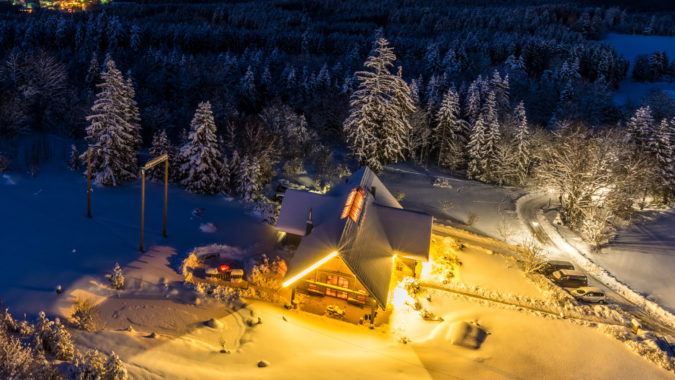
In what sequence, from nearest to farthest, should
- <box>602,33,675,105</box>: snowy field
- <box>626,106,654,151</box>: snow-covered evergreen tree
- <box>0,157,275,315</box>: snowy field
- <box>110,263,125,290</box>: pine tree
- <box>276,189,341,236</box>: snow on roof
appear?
<box>0,157,275,315</box>: snowy field < <box>110,263,125,290</box>: pine tree < <box>276,189,341,236</box>: snow on roof < <box>626,106,654,151</box>: snow-covered evergreen tree < <box>602,33,675,105</box>: snowy field

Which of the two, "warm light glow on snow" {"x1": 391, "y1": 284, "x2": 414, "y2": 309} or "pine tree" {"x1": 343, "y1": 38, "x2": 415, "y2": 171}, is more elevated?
"pine tree" {"x1": 343, "y1": 38, "x2": 415, "y2": 171}

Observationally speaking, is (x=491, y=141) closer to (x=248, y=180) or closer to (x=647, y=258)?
(x=647, y=258)

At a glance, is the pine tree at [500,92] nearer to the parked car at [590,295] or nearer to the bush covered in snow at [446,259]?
the bush covered in snow at [446,259]

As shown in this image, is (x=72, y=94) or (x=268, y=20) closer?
(x=72, y=94)

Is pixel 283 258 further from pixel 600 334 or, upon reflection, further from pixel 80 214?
pixel 600 334

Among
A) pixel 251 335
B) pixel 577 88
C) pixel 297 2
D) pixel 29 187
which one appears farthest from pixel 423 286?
pixel 297 2

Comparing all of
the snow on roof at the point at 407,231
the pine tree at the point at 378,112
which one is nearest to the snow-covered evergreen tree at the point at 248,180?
the pine tree at the point at 378,112

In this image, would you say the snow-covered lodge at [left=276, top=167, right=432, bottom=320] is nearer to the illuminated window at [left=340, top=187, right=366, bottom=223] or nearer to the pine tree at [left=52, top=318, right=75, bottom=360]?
the illuminated window at [left=340, top=187, right=366, bottom=223]

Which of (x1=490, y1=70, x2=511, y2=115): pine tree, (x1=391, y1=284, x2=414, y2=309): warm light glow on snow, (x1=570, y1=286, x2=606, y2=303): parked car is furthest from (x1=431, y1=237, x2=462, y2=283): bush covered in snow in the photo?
(x1=490, y1=70, x2=511, y2=115): pine tree
